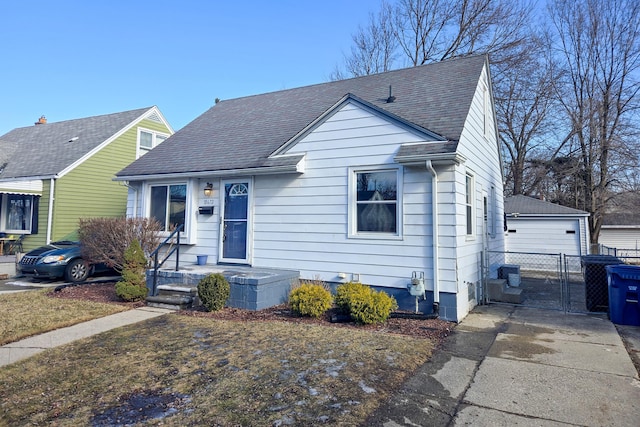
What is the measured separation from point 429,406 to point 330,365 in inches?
47.3

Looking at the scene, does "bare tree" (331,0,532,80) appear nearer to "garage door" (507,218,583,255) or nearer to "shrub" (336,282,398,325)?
"garage door" (507,218,583,255)

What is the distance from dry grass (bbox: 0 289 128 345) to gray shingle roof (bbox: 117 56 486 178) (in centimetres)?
382

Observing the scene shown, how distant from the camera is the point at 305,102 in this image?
10.8 m

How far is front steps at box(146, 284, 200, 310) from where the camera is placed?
6.89m

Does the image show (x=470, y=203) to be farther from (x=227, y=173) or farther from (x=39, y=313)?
(x=39, y=313)

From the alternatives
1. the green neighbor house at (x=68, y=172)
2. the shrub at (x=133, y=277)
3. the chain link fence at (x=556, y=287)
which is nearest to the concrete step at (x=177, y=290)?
the shrub at (x=133, y=277)

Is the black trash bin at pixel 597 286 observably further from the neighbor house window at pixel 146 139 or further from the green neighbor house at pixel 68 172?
the neighbor house window at pixel 146 139

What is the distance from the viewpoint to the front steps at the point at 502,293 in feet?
25.9

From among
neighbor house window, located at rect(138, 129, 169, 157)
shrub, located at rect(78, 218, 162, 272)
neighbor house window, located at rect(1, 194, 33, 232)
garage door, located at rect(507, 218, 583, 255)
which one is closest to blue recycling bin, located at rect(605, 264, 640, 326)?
shrub, located at rect(78, 218, 162, 272)

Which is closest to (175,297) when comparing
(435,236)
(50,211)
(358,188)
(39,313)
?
(39,313)

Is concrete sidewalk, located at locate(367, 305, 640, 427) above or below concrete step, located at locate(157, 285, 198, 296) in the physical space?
below

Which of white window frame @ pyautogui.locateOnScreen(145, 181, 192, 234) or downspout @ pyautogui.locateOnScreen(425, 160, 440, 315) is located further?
white window frame @ pyautogui.locateOnScreen(145, 181, 192, 234)

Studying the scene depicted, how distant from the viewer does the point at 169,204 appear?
9812 mm

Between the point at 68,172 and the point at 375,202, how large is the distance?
13.9 meters
